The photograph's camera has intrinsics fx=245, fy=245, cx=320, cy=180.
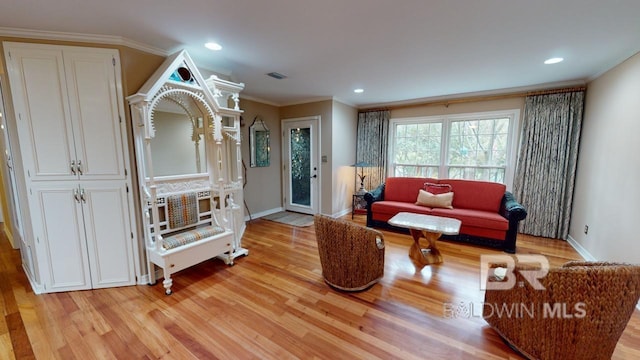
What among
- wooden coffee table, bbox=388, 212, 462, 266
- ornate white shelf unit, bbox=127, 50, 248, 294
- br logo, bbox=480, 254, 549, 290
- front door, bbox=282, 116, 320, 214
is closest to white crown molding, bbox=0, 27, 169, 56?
ornate white shelf unit, bbox=127, 50, 248, 294

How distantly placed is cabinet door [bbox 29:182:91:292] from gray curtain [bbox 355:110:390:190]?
4.58 meters

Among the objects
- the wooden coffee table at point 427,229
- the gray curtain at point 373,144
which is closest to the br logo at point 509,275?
the wooden coffee table at point 427,229

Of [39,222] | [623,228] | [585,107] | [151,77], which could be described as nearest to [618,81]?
[585,107]

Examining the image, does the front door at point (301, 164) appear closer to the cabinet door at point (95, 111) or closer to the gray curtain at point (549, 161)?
the cabinet door at point (95, 111)

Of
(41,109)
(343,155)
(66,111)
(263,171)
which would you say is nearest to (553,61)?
(343,155)

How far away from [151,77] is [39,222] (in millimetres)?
1676

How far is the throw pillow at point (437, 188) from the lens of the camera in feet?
14.0

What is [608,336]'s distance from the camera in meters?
1.44

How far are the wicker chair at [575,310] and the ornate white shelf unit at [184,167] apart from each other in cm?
274

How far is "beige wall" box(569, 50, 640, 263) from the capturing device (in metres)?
2.44

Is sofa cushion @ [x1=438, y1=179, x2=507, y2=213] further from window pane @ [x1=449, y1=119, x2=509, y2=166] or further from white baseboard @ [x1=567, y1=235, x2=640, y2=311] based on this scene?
white baseboard @ [x1=567, y1=235, x2=640, y2=311]

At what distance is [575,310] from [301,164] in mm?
4384

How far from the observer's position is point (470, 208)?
4.02 meters

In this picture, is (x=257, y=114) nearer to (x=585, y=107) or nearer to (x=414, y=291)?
(x=414, y=291)
